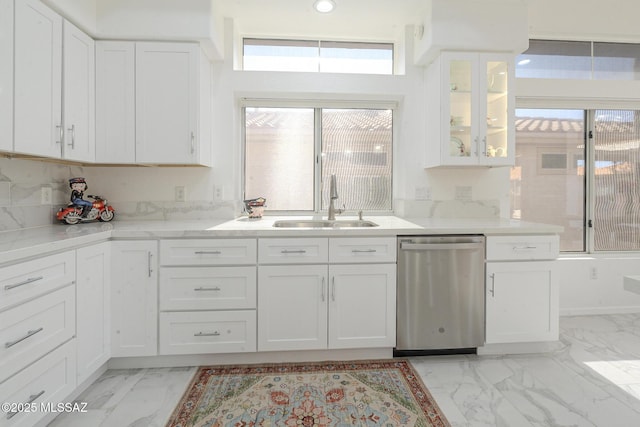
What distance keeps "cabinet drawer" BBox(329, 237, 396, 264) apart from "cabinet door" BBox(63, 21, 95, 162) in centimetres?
173

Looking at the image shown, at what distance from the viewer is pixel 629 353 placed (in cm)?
224

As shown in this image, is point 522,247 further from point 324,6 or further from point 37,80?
point 37,80

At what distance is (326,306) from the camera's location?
6.81 ft

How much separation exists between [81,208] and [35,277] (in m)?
0.97

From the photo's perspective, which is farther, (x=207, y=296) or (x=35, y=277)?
(x=207, y=296)

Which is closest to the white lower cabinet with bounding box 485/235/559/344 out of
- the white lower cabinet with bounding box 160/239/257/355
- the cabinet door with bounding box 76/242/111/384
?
the white lower cabinet with bounding box 160/239/257/355

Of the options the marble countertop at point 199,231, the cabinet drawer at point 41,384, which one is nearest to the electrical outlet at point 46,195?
the marble countertop at point 199,231

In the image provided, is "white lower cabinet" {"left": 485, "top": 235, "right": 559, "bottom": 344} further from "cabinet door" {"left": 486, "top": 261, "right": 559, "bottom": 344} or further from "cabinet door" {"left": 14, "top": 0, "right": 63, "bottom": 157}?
"cabinet door" {"left": 14, "top": 0, "right": 63, "bottom": 157}

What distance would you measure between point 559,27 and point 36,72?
405 cm

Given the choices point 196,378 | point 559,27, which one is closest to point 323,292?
point 196,378

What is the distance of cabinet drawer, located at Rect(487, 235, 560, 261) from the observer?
2148mm

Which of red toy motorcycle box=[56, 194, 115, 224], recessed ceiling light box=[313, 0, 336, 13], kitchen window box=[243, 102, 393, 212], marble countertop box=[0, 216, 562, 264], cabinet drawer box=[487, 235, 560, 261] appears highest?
recessed ceiling light box=[313, 0, 336, 13]

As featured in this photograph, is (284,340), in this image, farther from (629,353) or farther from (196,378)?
(629,353)

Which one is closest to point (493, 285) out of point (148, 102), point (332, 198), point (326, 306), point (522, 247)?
point (522, 247)
